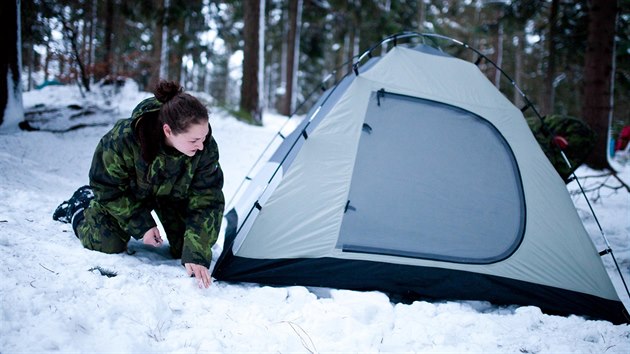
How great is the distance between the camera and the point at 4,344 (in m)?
1.30

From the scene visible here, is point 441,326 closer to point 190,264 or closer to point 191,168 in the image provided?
point 190,264

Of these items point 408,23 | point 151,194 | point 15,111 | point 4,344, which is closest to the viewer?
point 4,344

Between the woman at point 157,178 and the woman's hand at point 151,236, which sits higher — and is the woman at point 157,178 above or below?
above

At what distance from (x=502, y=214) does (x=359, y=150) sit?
1.08m

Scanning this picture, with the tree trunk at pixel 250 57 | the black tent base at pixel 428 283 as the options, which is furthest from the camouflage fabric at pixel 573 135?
the tree trunk at pixel 250 57

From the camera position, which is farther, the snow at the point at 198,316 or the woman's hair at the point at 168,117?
the woman's hair at the point at 168,117

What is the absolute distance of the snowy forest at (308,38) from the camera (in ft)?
19.5

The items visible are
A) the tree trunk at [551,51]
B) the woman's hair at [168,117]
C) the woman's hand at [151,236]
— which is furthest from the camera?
the tree trunk at [551,51]

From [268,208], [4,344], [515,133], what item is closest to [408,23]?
[515,133]

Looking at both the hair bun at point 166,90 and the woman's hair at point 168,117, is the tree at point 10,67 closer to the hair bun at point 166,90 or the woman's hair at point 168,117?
the woman's hair at point 168,117

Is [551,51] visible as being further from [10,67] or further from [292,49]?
[10,67]

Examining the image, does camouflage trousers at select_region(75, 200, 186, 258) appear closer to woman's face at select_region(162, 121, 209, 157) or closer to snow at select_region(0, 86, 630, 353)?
snow at select_region(0, 86, 630, 353)

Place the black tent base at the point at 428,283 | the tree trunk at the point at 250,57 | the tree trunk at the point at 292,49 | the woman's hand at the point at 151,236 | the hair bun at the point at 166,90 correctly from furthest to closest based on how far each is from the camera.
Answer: the tree trunk at the point at 292,49
the tree trunk at the point at 250,57
the black tent base at the point at 428,283
the woman's hand at the point at 151,236
the hair bun at the point at 166,90

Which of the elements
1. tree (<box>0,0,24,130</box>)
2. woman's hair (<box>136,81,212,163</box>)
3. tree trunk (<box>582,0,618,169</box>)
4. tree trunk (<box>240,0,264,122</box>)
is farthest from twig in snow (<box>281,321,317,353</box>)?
tree trunk (<box>240,0,264,122</box>)
